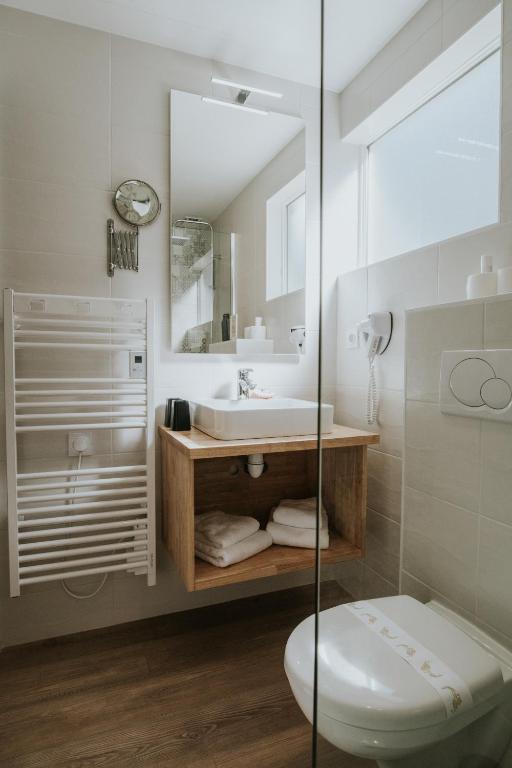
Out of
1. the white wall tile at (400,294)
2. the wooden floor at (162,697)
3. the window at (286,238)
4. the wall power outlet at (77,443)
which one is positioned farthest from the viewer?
the window at (286,238)

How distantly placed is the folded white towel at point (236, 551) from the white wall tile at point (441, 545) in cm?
105

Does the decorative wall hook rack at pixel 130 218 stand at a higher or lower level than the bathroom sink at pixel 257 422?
higher

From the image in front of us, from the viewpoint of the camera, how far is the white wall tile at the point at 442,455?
46cm

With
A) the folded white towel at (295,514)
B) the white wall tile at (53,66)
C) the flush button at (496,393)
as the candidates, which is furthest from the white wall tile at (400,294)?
the white wall tile at (53,66)

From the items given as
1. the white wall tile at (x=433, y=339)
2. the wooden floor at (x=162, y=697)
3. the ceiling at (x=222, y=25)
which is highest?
the ceiling at (x=222, y=25)

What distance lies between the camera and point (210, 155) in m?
1.80

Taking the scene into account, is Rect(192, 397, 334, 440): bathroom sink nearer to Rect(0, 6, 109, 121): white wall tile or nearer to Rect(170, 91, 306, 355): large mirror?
Rect(170, 91, 306, 355): large mirror

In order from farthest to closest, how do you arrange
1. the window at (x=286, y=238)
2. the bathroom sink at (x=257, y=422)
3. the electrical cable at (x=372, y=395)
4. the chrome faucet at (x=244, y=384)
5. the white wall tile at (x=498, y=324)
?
the chrome faucet at (x=244, y=384) < the window at (x=286, y=238) < the bathroom sink at (x=257, y=422) < the electrical cable at (x=372, y=395) < the white wall tile at (x=498, y=324)

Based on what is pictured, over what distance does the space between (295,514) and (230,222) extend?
1.19 metres

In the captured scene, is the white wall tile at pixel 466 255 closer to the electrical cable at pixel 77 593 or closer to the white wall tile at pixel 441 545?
the white wall tile at pixel 441 545

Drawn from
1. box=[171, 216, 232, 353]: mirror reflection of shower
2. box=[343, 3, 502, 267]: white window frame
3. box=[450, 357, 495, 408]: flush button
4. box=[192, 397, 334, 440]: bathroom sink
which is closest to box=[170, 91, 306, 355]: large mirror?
box=[171, 216, 232, 353]: mirror reflection of shower

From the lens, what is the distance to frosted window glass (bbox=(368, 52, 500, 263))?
0.47 metres

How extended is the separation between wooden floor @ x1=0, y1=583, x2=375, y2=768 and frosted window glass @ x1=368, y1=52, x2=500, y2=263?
36.9 inches

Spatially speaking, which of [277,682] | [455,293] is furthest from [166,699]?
[455,293]
